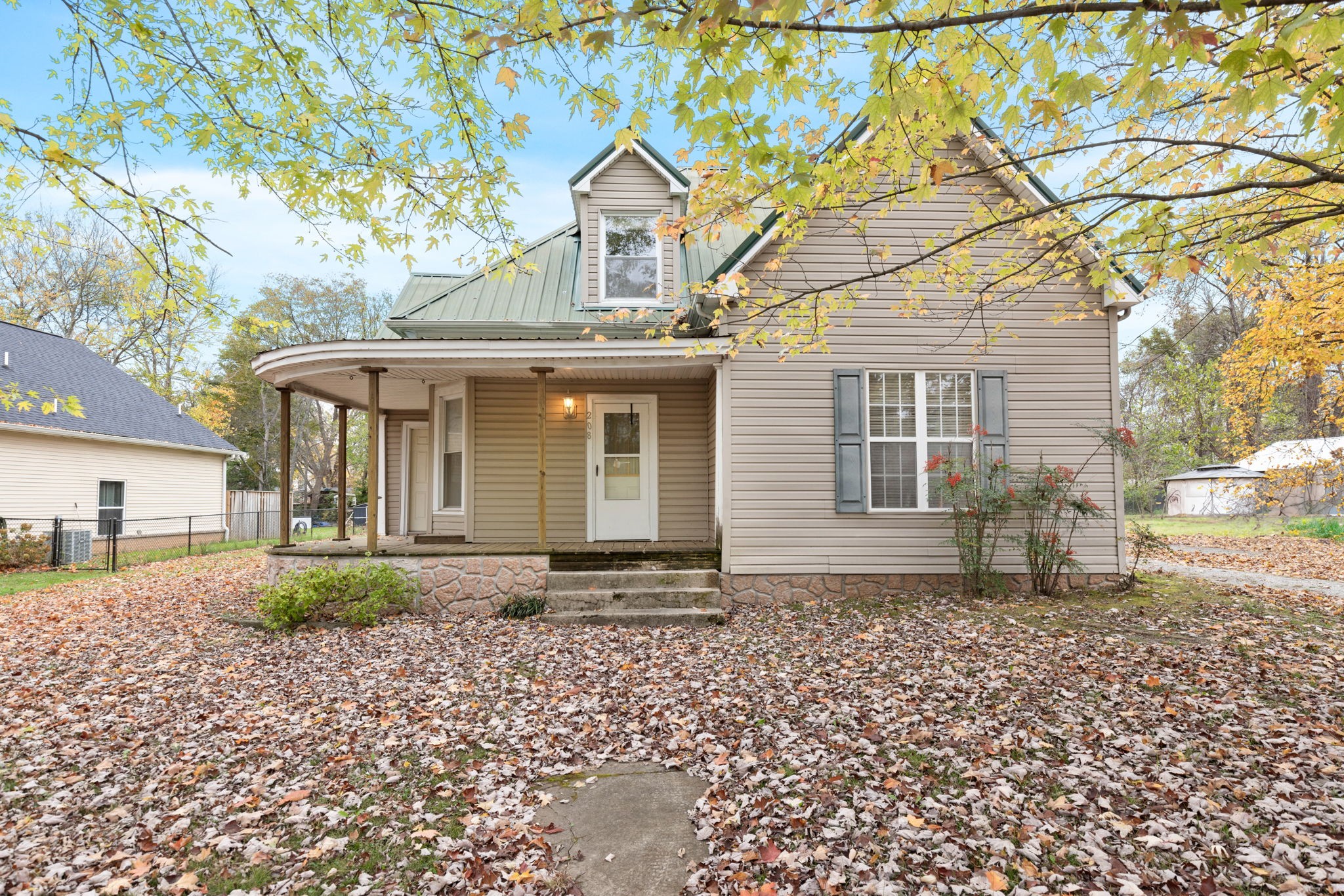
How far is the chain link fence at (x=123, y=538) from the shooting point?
12.7 metres

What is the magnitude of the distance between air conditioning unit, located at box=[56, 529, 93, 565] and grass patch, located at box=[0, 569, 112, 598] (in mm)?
811

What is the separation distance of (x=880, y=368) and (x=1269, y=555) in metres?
10.7

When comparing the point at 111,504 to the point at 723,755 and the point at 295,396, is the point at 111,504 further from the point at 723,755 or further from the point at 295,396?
the point at 723,755

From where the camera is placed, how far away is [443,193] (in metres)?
5.16

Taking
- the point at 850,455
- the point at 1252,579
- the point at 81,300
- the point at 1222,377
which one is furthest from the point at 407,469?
the point at 1222,377

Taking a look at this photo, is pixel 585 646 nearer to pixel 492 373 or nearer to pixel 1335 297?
pixel 492 373

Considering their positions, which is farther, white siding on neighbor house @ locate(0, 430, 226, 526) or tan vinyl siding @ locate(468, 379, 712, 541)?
white siding on neighbor house @ locate(0, 430, 226, 526)

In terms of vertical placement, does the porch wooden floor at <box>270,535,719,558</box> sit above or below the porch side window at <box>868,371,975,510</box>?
below

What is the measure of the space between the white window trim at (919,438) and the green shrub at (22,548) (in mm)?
15561

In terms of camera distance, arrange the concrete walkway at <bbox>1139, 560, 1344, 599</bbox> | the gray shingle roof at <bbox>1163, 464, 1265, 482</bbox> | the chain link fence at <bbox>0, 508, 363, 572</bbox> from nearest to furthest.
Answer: the concrete walkway at <bbox>1139, 560, 1344, 599</bbox> < the chain link fence at <bbox>0, 508, 363, 572</bbox> < the gray shingle roof at <bbox>1163, 464, 1265, 482</bbox>

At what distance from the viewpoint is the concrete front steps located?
714 cm

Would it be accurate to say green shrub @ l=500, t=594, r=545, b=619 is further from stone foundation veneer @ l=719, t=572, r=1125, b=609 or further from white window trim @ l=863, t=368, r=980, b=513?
white window trim @ l=863, t=368, r=980, b=513

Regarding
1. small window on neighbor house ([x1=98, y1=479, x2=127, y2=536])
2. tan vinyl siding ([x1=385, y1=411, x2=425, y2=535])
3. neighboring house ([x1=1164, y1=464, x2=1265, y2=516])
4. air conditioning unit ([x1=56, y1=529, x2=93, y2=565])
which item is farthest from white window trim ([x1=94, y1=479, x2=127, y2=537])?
neighboring house ([x1=1164, y1=464, x2=1265, y2=516])

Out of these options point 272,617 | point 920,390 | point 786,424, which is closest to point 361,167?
point 272,617
